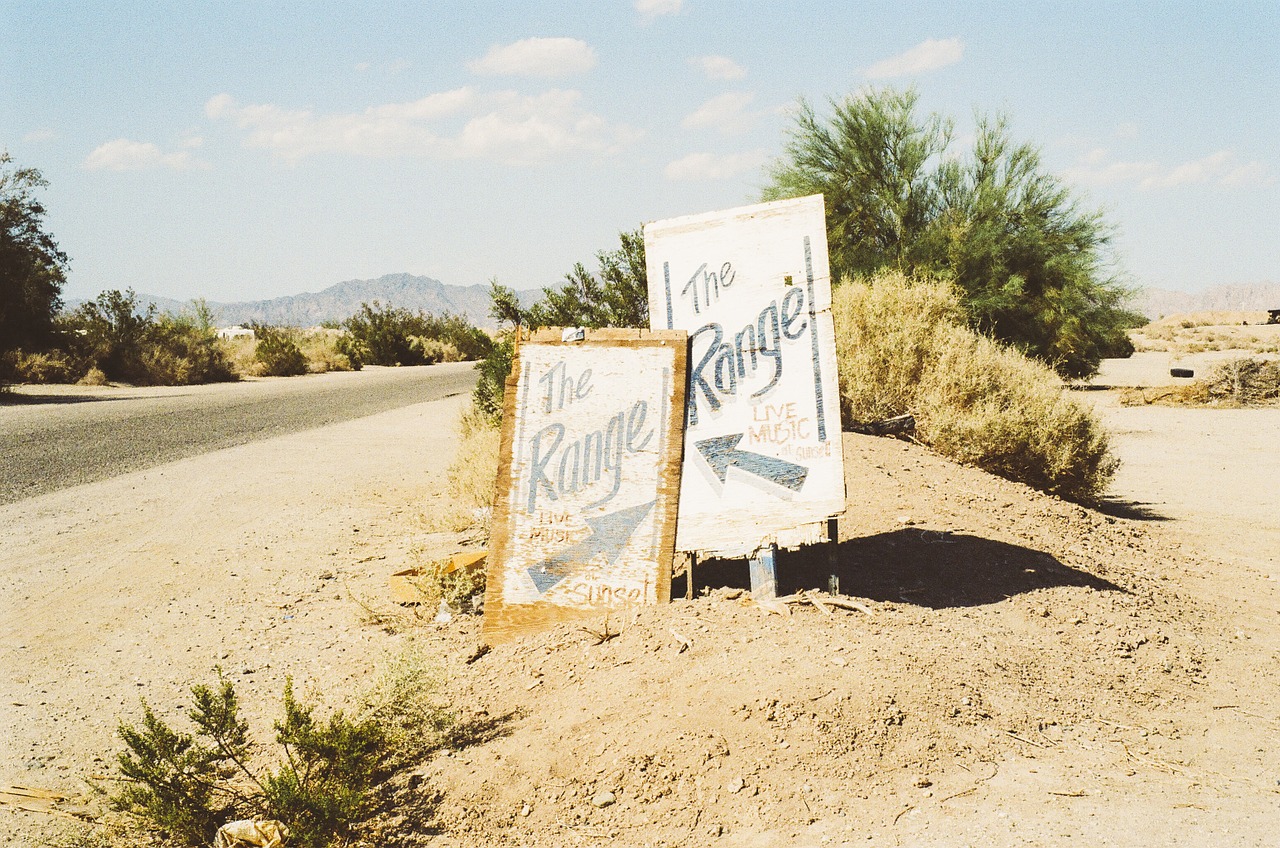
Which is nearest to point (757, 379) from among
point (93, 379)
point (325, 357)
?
point (93, 379)

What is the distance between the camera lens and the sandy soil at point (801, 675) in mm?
3098

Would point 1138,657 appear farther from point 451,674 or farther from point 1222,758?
point 451,674

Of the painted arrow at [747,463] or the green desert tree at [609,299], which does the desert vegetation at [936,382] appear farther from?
the painted arrow at [747,463]

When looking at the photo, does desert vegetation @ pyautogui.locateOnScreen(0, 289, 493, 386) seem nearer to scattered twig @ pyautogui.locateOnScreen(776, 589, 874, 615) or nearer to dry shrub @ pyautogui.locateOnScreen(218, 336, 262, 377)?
dry shrub @ pyautogui.locateOnScreen(218, 336, 262, 377)

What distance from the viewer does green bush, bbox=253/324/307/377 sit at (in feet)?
92.9

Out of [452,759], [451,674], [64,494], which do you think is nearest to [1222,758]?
[452,759]

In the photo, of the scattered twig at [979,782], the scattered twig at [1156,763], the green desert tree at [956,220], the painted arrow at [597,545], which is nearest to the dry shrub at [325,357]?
the green desert tree at [956,220]

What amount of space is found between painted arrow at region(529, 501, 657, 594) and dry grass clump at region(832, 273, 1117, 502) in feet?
16.1

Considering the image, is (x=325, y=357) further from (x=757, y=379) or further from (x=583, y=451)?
(x=757, y=379)

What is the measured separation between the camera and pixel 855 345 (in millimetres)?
9344

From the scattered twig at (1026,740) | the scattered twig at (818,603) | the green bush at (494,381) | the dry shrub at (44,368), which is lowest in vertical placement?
the scattered twig at (1026,740)

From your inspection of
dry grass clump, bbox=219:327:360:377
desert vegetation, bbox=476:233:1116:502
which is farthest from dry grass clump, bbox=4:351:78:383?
desert vegetation, bbox=476:233:1116:502

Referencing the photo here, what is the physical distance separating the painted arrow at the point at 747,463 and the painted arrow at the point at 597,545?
1.31ft

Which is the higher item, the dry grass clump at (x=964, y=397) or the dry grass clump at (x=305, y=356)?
the dry grass clump at (x=305, y=356)
